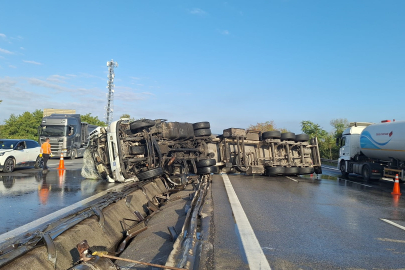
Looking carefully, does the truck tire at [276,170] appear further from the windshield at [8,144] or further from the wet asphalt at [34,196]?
the windshield at [8,144]

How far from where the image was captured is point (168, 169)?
12.2 metres

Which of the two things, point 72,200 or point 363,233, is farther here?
point 72,200

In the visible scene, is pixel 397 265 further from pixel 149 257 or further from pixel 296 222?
pixel 149 257

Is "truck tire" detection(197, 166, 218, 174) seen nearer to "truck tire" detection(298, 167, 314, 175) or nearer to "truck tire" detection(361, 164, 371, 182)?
"truck tire" detection(298, 167, 314, 175)

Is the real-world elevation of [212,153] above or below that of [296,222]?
above

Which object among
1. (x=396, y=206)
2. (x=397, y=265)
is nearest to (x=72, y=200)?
(x=397, y=265)

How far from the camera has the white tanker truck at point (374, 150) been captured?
1449 centimetres

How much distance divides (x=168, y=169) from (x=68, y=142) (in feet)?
52.7

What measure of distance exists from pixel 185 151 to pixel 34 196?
5.66m

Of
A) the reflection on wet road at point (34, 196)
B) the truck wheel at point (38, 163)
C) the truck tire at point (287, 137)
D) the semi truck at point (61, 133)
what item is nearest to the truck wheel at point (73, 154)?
the semi truck at point (61, 133)

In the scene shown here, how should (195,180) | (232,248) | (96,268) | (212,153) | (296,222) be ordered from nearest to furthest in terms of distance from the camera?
(96,268) < (232,248) < (296,222) < (195,180) < (212,153)

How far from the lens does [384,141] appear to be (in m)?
15.2

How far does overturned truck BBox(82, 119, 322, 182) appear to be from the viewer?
1103cm

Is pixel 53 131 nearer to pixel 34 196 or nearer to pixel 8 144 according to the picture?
pixel 8 144
